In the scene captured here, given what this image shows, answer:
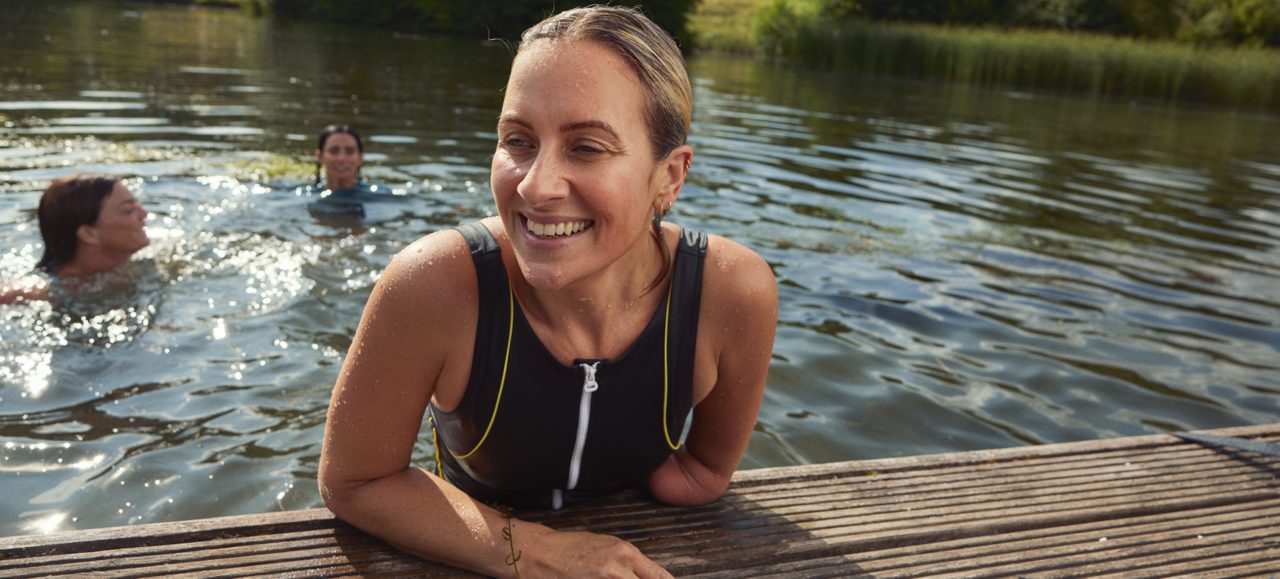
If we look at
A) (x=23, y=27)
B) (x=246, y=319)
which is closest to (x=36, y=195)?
(x=246, y=319)

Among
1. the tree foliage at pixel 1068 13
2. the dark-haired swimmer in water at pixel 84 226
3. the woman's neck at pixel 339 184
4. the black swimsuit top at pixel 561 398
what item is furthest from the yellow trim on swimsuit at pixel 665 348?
the tree foliage at pixel 1068 13

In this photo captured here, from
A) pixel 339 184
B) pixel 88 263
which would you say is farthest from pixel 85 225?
pixel 339 184

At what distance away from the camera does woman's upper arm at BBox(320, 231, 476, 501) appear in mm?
2078

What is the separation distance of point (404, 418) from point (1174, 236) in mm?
8593

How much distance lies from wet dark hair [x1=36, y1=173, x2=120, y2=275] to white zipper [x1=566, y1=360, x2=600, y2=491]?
4819 mm

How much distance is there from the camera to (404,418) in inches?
85.0

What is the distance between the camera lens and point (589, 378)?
2.24m

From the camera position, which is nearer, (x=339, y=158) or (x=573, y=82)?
(x=573, y=82)

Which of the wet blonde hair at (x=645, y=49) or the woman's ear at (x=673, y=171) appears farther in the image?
the woman's ear at (x=673, y=171)

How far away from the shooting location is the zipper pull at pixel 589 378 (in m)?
2.23

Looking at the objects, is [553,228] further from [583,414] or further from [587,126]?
[583,414]

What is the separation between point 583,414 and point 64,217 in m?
5.00

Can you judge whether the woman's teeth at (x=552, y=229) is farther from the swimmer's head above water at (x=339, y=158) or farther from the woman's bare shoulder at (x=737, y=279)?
the swimmer's head above water at (x=339, y=158)

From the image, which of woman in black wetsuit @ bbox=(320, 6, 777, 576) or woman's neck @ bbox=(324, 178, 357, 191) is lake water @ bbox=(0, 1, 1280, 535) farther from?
woman in black wetsuit @ bbox=(320, 6, 777, 576)
